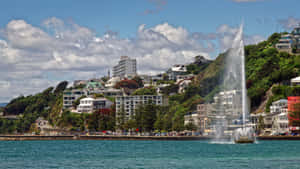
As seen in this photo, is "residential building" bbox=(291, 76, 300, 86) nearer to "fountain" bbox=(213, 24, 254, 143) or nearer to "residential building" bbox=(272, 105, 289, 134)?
"residential building" bbox=(272, 105, 289, 134)

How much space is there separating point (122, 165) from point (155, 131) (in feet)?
400

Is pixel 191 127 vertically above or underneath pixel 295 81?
underneath

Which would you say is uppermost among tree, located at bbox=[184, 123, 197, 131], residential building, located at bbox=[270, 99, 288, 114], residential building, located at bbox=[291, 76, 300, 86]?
residential building, located at bbox=[291, 76, 300, 86]

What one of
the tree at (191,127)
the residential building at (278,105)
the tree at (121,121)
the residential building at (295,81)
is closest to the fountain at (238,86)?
the residential building at (278,105)

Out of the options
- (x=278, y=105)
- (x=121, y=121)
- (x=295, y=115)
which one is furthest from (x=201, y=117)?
(x=295, y=115)

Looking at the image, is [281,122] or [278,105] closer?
[281,122]

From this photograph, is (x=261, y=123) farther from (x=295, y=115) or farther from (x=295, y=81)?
(x=295, y=81)

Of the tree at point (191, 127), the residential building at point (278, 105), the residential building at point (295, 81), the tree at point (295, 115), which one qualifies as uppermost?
the residential building at point (295, 81)

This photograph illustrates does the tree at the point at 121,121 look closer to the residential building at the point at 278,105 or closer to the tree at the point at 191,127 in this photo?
Answer: the tree at the point at 191,127

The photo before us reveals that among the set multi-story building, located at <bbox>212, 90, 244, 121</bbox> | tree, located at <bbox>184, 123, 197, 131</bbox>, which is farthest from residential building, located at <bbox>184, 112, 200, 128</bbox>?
multi-story building, located at <bbox>212, 90, 244, 121</bbox>

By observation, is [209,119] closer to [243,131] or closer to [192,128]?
[192,128]

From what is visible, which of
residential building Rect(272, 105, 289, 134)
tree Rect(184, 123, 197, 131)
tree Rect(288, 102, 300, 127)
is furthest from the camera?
tree Rect(184, 123, 197, 131)

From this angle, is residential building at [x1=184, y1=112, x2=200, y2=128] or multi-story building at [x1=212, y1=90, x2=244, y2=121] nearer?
multi-story building at [x1=212, y1=90, x2=244, y2=121]

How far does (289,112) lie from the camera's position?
149000 millimetres
